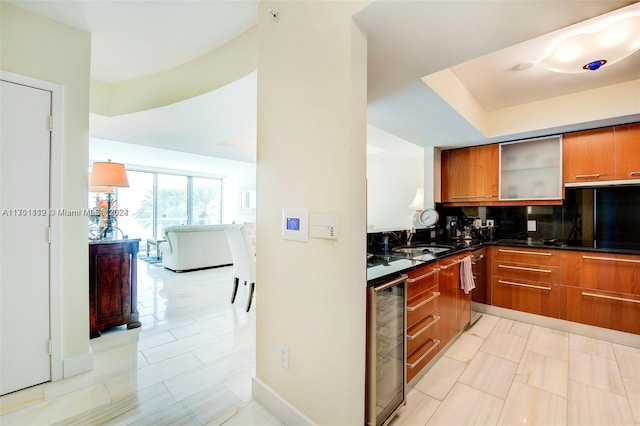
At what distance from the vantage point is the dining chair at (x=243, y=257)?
11.0 ft

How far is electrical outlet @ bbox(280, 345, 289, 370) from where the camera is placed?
1.60 meters

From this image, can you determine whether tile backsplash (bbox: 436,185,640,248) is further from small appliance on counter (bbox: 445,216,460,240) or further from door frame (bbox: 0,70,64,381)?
door frame (bbox: 0,70,64,381)

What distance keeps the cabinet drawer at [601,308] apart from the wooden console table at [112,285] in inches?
175

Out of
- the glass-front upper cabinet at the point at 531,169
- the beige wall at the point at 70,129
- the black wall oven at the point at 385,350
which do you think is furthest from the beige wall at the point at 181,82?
the glass-front upper cabinet at the point at 531,169

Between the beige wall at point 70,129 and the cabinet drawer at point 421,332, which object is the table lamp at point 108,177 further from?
the cabinet drawer at point 421,332

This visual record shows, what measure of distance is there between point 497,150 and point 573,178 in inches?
32.7

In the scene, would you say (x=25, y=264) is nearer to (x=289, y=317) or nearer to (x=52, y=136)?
(x=52, y=136)

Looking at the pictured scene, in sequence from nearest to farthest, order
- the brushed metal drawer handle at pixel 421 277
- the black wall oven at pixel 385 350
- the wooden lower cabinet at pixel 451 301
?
the black wall oven at pixel 385 350
the brushed metal drawer handle at pixel 421 277
the wooden lower cabinet at pixel 451 301

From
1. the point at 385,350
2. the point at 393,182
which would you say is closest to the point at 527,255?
the point at 385,350

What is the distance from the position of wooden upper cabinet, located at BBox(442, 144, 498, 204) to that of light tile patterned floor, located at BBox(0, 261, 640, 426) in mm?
1626

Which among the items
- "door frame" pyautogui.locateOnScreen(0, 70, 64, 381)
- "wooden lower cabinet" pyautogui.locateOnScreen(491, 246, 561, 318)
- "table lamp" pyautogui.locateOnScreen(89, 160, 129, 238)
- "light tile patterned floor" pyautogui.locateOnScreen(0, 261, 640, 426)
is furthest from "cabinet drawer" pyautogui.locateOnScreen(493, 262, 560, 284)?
"table lamp" pyautogui.locateOnScreen(89, 160, 129, 238)

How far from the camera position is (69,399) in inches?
69.6

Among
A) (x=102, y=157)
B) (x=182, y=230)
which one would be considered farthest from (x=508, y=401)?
(x=102, y=157)

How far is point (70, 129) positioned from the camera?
2029 mm
